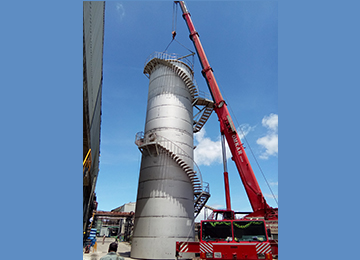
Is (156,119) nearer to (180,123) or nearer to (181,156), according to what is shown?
(180,123)

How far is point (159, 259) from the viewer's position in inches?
658

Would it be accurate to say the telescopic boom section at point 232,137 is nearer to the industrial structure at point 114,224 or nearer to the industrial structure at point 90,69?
the industrial structure at point 90,69

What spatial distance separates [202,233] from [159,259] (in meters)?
8.13

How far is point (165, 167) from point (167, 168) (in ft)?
0.67

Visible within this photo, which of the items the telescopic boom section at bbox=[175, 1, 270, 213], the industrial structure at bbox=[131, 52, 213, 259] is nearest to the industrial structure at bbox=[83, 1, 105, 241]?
the industrial structure at bbox=[131, 52, 213, 259]

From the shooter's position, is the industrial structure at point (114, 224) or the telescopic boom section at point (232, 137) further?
the industrial structure at point (114, 224)

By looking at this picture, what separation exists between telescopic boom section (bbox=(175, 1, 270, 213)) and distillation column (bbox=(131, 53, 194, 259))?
8.01ft

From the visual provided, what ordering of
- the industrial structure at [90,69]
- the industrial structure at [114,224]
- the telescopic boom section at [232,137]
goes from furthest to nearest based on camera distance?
the industrial structure at [114,224], the telescopic boom section at [232,137], the industrial structure at [90,69]

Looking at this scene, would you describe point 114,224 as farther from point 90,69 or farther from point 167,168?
point 90,69

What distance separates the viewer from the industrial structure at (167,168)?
17.5 m

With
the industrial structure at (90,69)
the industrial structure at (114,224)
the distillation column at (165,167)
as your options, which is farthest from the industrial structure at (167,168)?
the industrial structure at (114,224)

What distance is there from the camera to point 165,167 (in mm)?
19406

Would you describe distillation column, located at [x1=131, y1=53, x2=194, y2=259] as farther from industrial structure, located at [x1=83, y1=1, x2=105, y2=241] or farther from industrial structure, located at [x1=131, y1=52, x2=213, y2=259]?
industrial structure, located at [x1=83, y1=1, x2=105, y2=241]

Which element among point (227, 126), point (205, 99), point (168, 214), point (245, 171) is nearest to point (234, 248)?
point (168, 214)
